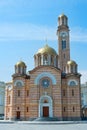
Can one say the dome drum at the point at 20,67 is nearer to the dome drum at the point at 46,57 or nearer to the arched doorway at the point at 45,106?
the dome drum at the point at 46,57

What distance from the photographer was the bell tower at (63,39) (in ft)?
168

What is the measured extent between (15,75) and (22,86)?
241cm

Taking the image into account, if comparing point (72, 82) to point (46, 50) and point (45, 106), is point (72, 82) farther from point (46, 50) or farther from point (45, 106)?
point (46, 50)

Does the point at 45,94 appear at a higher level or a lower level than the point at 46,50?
lower

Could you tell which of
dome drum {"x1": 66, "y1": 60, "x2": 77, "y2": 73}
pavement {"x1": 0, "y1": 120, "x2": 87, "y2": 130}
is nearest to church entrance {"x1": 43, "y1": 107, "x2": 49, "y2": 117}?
dome drum {"x1": 66, "y1": 60, "x2": 77, "y2": 73}

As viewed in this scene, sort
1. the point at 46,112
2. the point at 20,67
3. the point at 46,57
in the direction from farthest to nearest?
the point at 46,57
the point at 20,67
the point at 46,112

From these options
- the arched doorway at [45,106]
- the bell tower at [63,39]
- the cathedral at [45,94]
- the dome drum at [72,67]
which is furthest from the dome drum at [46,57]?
the arched doorway at [45,106]

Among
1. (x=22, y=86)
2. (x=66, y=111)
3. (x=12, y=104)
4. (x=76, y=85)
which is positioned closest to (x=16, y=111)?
(x=12, y=104)

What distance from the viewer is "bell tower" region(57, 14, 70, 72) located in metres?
51.2

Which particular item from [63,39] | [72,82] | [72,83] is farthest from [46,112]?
[63,39]

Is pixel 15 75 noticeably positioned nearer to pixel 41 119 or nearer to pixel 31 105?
pixel 31 105

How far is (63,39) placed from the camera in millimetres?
52906

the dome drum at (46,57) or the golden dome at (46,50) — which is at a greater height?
the golden dome at (46,50)

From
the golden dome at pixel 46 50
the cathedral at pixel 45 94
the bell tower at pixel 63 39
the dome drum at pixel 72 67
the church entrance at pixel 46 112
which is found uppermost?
the bell tower at pixel 63 39
